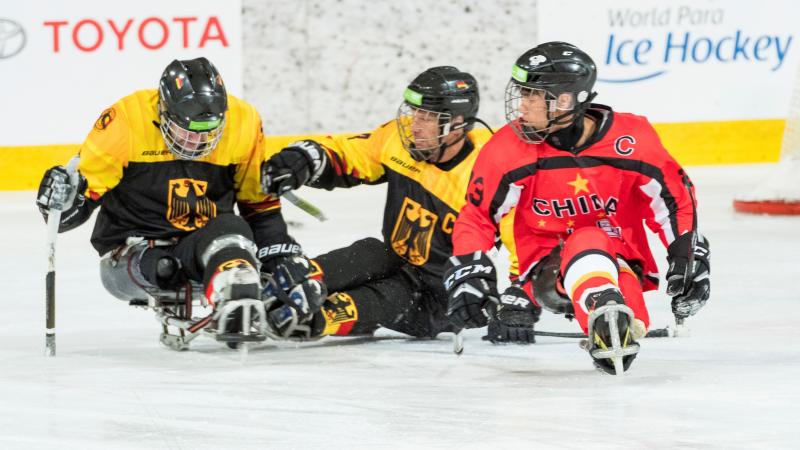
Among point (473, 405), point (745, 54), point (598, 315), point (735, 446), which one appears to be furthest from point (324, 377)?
point (745, 54)

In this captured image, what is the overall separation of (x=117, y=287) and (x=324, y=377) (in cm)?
89

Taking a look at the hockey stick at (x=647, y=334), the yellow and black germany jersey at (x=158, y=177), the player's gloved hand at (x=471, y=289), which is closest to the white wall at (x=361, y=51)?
the yellow and black germany jersey at (x=158, y=177)

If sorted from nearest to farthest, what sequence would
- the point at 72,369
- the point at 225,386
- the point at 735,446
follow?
1. the point at 735,446
2. the point at 225,386
3. the point at 72,369

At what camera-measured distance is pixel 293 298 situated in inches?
156

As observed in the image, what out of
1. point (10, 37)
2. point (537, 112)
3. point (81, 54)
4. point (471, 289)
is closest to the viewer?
point (471, 289)

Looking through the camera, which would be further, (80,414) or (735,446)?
(80,414)

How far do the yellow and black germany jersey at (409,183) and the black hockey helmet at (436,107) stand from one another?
0.30 feet

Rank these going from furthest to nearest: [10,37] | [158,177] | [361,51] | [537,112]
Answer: [361,51] → [10,37] → [158,177] → [537,112]

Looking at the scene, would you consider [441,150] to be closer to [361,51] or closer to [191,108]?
[191,108]

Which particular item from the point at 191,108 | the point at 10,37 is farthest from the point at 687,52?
the point at 191,108

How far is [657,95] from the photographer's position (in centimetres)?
870

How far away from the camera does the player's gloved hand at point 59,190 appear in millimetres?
3799

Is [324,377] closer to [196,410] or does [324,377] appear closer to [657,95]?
[196,410]

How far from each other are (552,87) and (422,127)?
0.57m
